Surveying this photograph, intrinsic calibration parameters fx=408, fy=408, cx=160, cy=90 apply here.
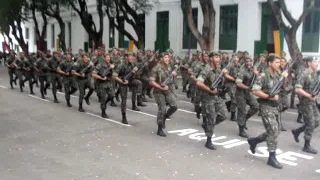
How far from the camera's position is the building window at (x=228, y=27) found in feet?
79.2

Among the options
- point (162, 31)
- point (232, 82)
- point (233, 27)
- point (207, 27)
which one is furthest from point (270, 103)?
point (162, 31)

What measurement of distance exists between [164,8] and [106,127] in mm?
19579

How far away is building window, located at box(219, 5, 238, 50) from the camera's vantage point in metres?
24.1

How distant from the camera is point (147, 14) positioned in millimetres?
28859

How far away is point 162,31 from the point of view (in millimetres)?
29234

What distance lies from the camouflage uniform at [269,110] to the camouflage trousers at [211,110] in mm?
1360

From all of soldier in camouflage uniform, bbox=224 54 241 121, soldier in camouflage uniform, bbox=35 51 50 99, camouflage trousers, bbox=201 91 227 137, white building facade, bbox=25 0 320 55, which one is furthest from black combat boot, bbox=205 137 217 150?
white building facade, bbox=25 0 320 55

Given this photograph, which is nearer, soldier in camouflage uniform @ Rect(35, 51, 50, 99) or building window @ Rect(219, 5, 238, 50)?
soldier in camouflage uniform @ Rect(35, 51, 50, 99)

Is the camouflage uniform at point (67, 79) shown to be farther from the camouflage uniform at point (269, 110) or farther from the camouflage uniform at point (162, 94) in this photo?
the camouflage uniform at point (269, 110)

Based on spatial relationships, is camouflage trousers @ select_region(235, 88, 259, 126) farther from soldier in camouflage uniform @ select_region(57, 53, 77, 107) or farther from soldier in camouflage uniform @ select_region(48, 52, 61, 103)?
soldier in camouflage uniform @ select_region(48, 52, 61, 103)

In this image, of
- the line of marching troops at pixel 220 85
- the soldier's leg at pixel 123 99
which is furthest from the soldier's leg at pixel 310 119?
the soldier's leg at pixel 123 99

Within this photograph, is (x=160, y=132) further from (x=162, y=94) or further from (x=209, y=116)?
(x=209, y=116)

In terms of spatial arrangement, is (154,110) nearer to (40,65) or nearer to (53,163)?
(40,65)

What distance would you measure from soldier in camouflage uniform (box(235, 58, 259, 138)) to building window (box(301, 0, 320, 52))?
11671 mm
